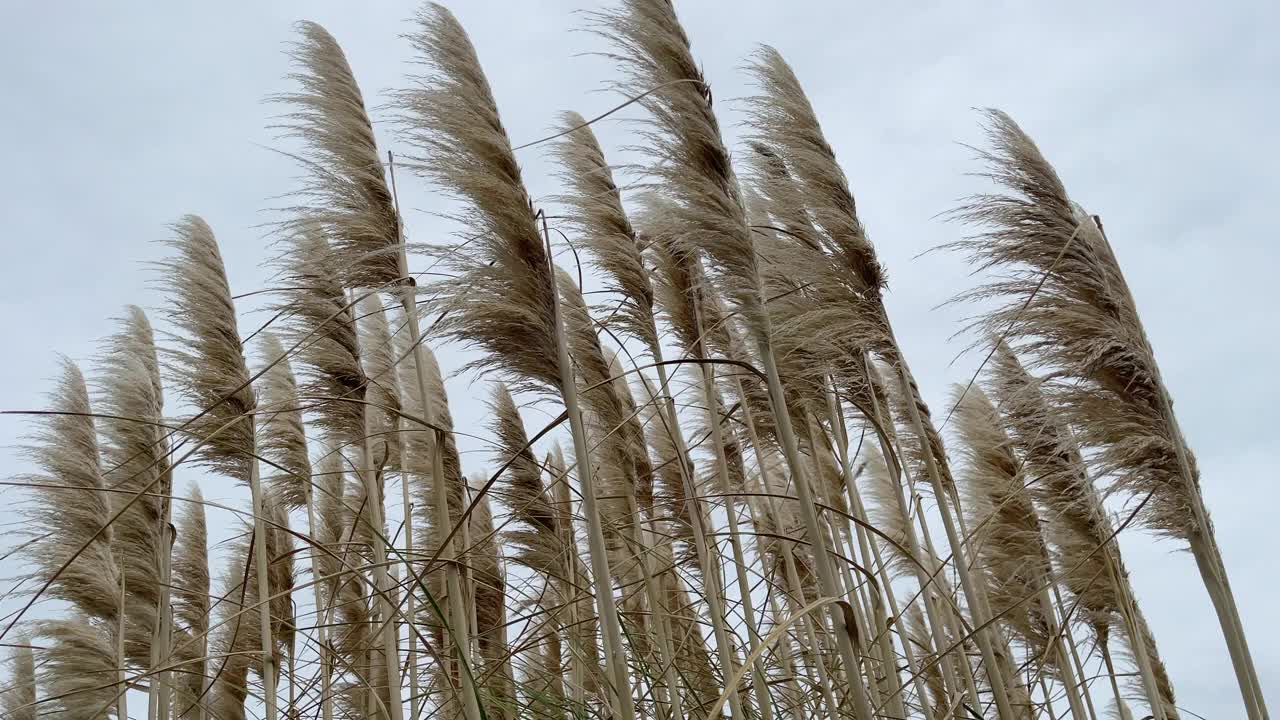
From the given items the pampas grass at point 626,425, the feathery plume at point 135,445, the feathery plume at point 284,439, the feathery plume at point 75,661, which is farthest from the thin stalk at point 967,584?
the feathery plume at point 75,661

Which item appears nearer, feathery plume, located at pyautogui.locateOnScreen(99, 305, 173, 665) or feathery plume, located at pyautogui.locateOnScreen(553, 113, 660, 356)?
feathery plume, located at pyautogui.locateOnScreen(553, 113, 660, 356)

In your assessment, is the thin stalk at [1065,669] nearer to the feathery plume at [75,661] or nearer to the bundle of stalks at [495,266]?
the bundle of stalks at [495,266]

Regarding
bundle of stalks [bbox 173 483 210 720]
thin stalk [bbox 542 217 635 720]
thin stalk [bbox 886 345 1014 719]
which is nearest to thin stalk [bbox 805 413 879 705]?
thin stalk [bbox 886 345 1014 719]

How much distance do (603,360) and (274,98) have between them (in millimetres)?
1816

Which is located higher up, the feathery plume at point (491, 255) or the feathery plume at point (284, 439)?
Answer: the feathery plume at point (284, 439)

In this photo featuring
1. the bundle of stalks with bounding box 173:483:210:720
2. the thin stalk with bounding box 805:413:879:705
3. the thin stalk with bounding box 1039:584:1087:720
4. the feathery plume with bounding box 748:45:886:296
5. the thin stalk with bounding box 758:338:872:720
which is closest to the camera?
the thin stalk with bounding box 758:338:872:720

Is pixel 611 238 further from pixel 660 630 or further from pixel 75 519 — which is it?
pixel 75 519

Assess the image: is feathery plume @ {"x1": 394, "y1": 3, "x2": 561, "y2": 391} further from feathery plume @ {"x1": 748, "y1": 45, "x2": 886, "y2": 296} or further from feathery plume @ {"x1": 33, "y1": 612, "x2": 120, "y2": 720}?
feathery plume @ {"x1": 33, "y1": 612, "x2": 120, "y2": 720}

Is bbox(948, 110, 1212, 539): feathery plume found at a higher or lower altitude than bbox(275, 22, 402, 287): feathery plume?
lower

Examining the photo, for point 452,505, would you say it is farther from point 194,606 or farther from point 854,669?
point 854,669

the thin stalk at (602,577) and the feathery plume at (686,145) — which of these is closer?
the thin stalk at (602,577)

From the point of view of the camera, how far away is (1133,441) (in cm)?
309

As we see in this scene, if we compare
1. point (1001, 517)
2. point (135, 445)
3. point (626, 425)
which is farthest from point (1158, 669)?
point (135, 445)

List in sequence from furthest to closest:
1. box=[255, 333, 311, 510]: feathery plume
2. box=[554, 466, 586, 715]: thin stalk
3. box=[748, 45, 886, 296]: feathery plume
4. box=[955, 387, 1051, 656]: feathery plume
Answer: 1. box=[255, 333, 311, 510]: feathery plume
2. box=[955, 387, 1051, 656]: feathery plume
3. box=[554, 466, 586, 715]: thin stalk
4. box=[748, 45, 886, 296]: feathery plume
